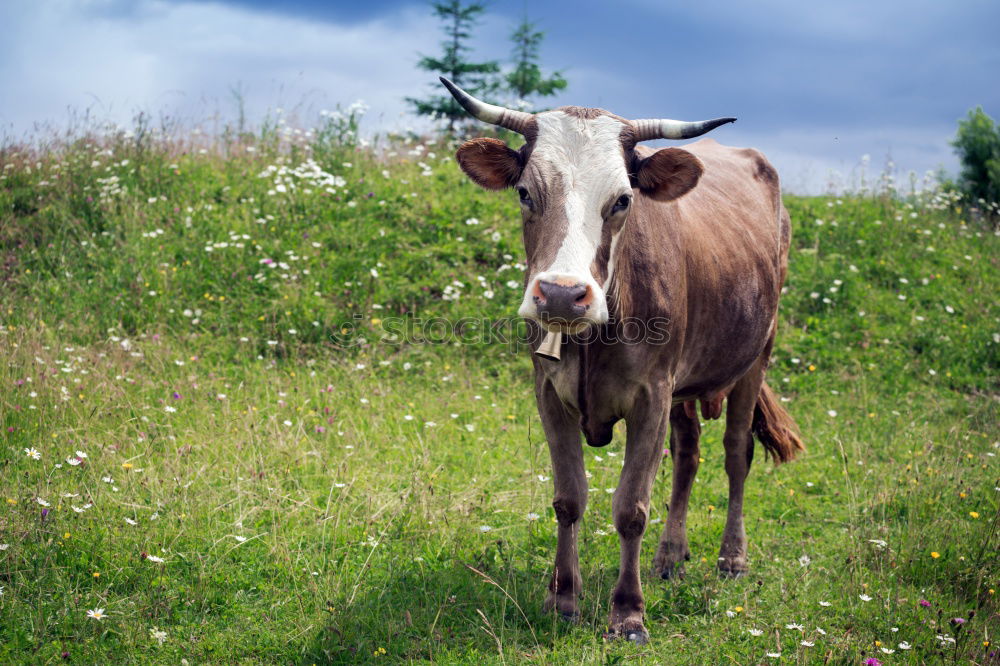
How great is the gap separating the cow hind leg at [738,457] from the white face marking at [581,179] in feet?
7.63

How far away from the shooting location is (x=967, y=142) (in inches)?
661

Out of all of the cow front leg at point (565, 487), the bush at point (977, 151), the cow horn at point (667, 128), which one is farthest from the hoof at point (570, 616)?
the bush at point (977, 151)

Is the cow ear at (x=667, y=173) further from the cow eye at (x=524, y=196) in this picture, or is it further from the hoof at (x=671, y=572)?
the hoof at (x=671, y=572)

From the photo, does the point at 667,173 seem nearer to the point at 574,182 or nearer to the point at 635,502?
the point at 574,182

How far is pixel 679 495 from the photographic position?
215 inches

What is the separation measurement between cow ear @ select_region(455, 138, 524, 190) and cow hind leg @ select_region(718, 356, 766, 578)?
244 cm

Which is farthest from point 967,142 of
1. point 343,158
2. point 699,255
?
point 699,255

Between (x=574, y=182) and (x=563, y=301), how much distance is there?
66 centimetres

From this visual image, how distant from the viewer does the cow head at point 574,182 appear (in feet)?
11.5

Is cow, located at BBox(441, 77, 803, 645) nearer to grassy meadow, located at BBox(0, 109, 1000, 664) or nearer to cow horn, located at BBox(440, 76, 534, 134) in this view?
cow horn, located at BBox(440, 76, 534, 134)

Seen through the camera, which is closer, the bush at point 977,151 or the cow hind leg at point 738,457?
the cow hind leg at point 738,457

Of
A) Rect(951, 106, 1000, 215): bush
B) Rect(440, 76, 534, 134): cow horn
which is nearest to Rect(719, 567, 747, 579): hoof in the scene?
Rect(440, 76, 534, 134): cow horn
